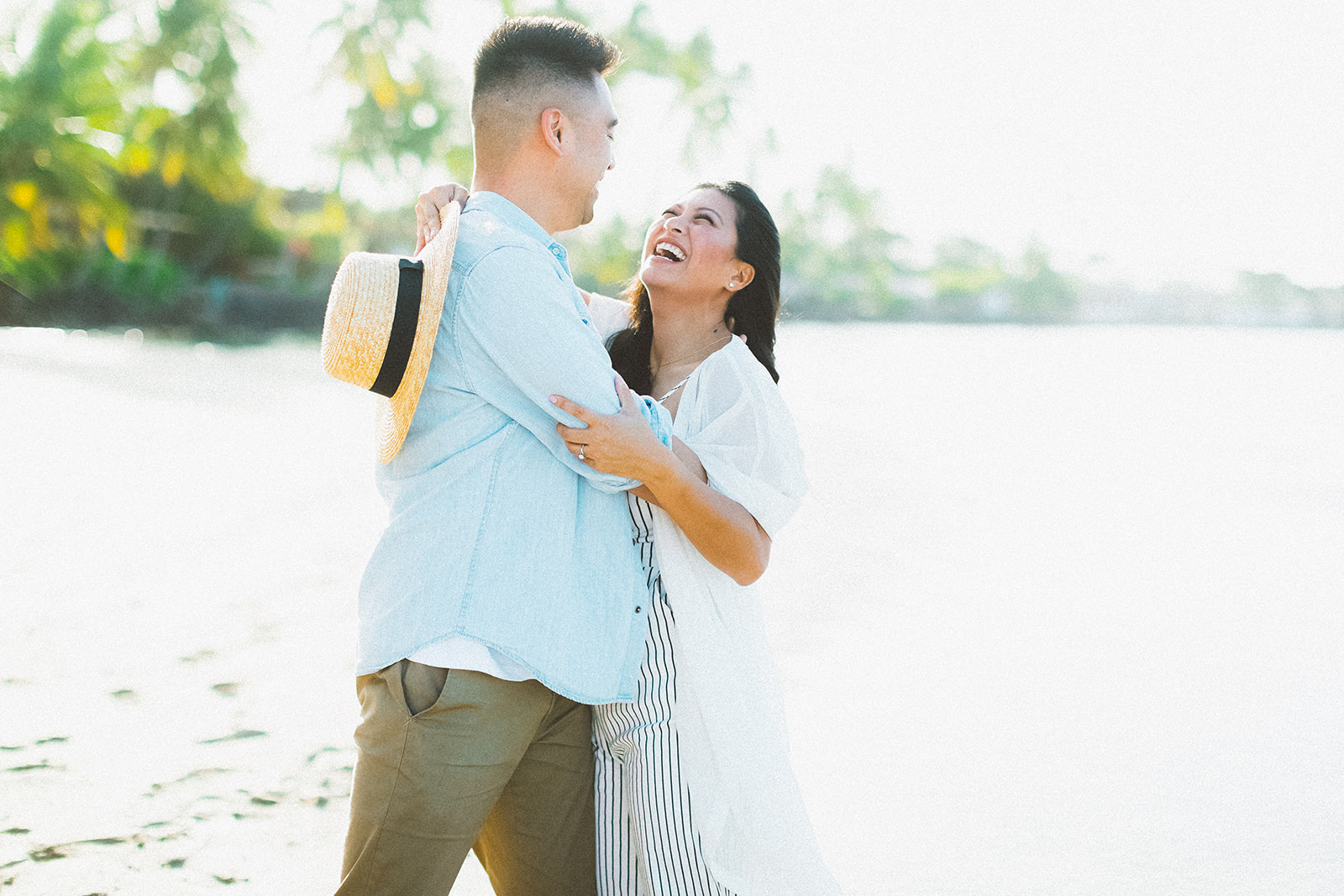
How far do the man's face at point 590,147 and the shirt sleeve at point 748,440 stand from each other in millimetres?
398

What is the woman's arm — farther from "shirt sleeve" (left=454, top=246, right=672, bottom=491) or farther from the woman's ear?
the woman's ear

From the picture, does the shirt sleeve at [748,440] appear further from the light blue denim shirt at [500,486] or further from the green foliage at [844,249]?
the green foliage at [844,249]

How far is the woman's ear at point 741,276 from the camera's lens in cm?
259

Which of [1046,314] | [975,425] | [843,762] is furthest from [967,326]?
[843,762]

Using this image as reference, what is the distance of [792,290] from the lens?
6894 cm

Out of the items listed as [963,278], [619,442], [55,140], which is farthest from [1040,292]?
[619,442]

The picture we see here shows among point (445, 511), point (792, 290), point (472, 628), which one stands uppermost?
point (792, 290)

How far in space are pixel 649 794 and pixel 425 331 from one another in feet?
2.99

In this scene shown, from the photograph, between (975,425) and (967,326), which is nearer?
(975,425)

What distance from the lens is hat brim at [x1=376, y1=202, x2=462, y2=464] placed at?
5.84 ft

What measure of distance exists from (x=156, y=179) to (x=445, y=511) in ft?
110

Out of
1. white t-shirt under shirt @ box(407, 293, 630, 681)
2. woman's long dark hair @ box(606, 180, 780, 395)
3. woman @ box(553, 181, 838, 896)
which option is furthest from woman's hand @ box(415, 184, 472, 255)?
white t-shirt under shirt @ box(407, 293, 630, 681)

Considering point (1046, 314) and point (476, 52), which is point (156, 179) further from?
point (1046, 314)

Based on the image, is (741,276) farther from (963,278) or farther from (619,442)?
(963,278)
